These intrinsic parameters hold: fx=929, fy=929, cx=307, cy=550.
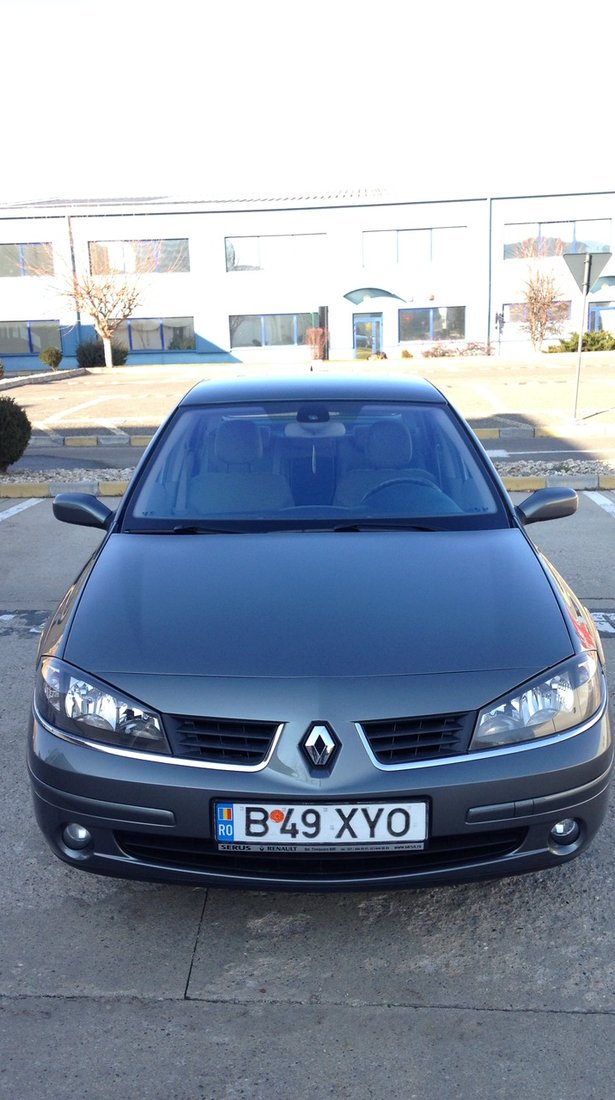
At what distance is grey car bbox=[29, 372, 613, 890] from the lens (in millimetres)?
2299

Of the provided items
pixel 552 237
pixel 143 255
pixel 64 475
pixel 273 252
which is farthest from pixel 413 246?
pixel 64 475

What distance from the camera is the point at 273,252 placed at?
4103 centimetres

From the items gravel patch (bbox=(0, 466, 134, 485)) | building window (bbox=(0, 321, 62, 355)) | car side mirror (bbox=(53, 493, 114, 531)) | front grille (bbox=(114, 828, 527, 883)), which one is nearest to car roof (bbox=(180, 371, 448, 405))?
car side mirror (bbox=(53, 493, 114, 531))

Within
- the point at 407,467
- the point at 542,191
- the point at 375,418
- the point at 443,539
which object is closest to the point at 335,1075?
the point at 443,539

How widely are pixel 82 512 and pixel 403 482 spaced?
126cm

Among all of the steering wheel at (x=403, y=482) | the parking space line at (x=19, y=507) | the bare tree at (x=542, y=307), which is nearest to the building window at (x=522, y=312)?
the bare tree at (x=542, y=307)

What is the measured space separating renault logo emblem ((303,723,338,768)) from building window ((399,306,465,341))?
1602 inches

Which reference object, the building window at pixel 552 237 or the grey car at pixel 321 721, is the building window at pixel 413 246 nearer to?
the building window at pixel 552 237

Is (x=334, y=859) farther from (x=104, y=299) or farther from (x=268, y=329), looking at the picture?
(x=268, y=329)

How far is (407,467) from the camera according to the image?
366 centimetres

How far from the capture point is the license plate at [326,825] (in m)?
2.28

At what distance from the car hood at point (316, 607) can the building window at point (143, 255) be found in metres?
39.3

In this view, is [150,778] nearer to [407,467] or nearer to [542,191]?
[407,467]

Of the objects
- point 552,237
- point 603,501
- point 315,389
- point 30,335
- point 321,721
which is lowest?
point 603,501
